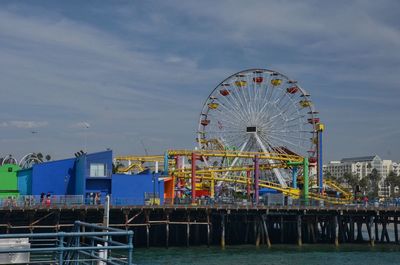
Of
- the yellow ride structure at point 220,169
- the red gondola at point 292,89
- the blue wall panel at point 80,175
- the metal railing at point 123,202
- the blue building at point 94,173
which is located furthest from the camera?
the red gondola at point 292,89

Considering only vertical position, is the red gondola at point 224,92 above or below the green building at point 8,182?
above

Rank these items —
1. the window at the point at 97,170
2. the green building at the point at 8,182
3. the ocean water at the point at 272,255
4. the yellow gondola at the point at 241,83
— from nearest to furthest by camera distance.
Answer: the ocean water at the point at 272,255 → the window at the point at 97,170 → the green building at the point at 8,182 → the yellow gondola at the point at 241,83

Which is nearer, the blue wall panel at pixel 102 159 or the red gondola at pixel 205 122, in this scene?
the blue wall panel at pixel 102 159

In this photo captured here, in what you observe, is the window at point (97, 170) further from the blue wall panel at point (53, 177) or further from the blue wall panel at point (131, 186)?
the blue wall panel at point (53, 177)

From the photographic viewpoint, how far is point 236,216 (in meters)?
64.5

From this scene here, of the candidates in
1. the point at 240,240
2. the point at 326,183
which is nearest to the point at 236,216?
the point at 240,240

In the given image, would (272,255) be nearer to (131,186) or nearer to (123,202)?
(123,202)

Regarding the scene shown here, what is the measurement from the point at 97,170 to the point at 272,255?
20365 millimetres

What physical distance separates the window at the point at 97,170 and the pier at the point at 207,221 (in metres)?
5.69

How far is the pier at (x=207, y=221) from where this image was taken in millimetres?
53688

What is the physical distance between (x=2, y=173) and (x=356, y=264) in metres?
39.8

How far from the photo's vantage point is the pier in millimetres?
53688

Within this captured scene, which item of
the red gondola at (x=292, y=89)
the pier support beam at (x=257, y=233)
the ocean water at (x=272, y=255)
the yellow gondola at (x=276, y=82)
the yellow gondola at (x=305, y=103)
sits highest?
the yellow gondola at (x=276, y=82)

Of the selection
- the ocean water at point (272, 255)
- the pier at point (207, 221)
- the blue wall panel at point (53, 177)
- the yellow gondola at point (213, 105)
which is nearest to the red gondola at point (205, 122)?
the yellow gondola at point (213, 105)
